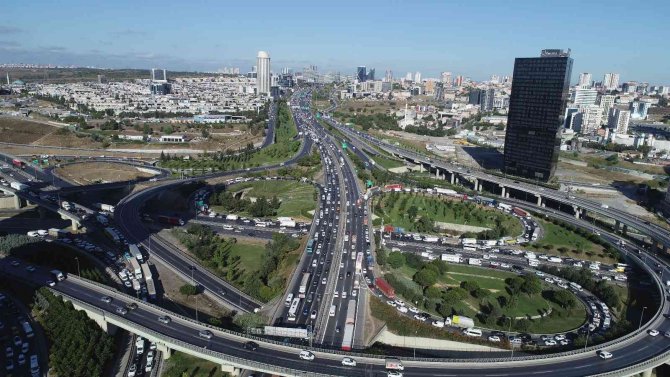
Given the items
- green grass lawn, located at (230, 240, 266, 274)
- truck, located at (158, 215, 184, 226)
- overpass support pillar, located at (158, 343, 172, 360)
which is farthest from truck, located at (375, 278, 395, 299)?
truck, located at (158, 215, 184, 226)

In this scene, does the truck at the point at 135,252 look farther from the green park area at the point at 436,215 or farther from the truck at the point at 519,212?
the truck at the point at 519,212

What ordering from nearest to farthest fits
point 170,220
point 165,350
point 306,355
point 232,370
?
point 306,355
point 232,370
point 165,350
point 170,220

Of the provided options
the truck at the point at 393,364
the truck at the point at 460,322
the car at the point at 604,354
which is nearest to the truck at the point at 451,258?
the truck at the point at 460,322

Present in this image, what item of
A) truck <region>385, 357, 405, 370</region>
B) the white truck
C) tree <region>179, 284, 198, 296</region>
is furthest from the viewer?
the white truck

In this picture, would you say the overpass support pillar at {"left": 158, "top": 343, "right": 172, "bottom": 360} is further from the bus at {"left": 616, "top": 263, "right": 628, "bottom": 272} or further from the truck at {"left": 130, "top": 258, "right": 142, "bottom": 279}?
the bus at {"left": 616, "top": 263, "right": 628, "bottom": 272}

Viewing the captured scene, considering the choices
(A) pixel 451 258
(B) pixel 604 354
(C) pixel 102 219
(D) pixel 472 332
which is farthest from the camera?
(C) pixel 102 219

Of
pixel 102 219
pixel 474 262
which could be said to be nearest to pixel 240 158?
pixel 102 219

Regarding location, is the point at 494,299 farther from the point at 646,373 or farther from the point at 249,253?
the point at 249,253
